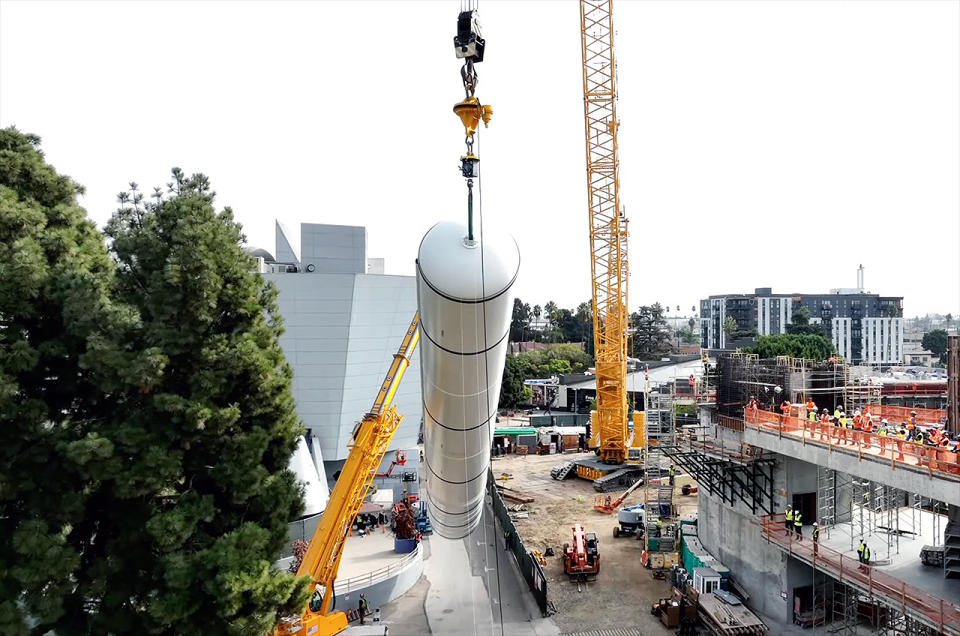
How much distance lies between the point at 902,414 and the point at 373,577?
21.2 metres

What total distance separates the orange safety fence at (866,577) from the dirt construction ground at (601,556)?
4893mm

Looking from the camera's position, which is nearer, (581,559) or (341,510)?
(341,510)

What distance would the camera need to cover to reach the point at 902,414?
23.2 m

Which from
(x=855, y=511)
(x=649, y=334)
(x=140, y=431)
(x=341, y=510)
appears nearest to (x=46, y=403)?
(x=140, y=431)

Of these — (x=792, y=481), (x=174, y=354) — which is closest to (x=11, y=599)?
(x=174, y=354)

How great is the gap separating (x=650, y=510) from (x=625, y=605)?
30.2ft

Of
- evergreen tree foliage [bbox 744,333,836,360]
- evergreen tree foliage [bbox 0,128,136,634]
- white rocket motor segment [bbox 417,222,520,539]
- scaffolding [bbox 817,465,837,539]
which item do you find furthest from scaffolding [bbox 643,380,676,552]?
evergreen tree foliage [bbox 744,333,836,360]

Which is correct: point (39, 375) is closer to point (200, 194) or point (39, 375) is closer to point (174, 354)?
point (174, 354)

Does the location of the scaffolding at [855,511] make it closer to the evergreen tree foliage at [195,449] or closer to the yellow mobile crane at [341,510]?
the yellow mobile crane at [341,510]

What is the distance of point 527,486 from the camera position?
133ft

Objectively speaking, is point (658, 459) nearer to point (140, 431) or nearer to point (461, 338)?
point (461, 338)

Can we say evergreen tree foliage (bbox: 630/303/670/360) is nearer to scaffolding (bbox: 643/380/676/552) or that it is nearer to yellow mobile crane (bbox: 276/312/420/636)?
scaffolding (bbox: 643/380/676/552)

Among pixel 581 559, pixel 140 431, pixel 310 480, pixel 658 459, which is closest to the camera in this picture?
pixel 140 431

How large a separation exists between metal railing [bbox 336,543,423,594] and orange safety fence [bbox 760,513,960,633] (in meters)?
13.0
